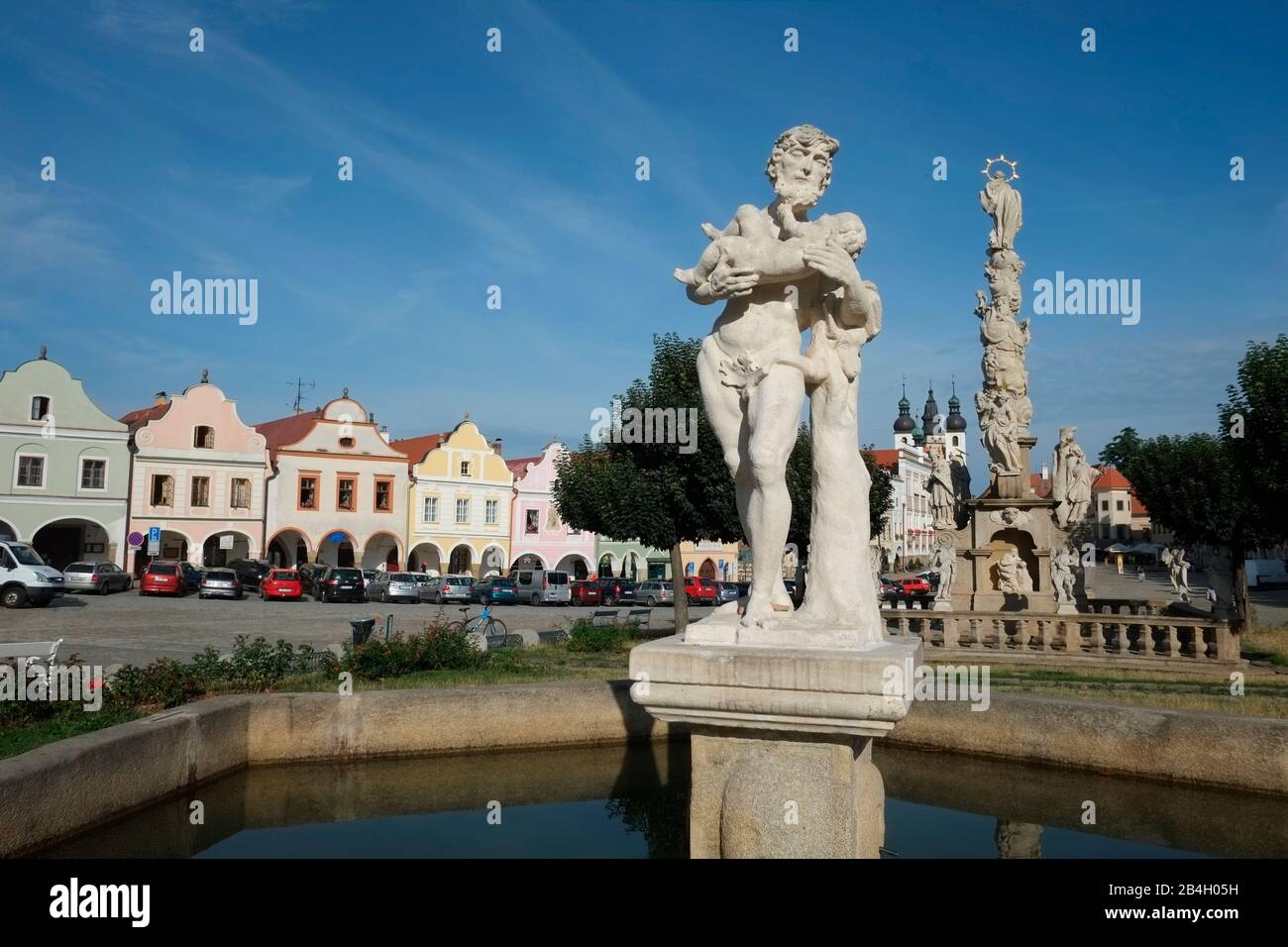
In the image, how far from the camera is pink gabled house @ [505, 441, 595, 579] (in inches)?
Answer: 2048

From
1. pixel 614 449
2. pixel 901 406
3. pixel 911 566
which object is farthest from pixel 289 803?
pixel 901 406

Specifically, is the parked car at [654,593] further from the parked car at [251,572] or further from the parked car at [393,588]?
the parked car at [251,572]

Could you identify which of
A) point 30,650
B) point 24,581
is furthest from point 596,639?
point 24,581

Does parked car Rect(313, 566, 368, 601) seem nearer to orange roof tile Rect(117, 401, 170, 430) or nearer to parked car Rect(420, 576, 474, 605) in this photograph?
parked car Rect(420, 576, 474, 605)

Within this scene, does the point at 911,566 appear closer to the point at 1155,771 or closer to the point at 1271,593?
the point at 1271,593

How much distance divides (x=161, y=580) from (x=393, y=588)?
8182 mm

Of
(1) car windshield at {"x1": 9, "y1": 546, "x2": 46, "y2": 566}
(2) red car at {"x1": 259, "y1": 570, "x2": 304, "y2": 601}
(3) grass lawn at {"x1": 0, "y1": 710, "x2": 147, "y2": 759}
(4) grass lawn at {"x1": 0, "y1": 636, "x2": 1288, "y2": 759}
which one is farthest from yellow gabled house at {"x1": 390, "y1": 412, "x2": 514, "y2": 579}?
(3) grass lawn at {"x1": 0, "y1": 710, "x2": 147, "y2": 759}

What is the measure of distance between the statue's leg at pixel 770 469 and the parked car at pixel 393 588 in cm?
3431

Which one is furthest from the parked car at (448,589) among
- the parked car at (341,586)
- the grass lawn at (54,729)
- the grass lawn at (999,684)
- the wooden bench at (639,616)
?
the grass lawn at (54,729)

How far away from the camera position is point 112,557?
40031 mm

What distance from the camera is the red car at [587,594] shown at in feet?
130
